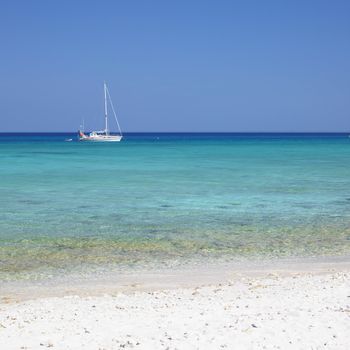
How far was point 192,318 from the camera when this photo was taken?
27.3ft

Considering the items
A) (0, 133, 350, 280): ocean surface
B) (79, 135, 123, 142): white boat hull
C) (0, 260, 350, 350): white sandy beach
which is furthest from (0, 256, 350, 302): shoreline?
(79, 135, 123, 142): white boat hull

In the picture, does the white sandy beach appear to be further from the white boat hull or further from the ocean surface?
the white boat hull

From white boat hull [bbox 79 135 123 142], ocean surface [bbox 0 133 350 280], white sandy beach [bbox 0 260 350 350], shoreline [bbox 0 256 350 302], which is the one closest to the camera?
white sandy beach [bbox 0 260 350 350]

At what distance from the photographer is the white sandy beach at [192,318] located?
7.32 metres

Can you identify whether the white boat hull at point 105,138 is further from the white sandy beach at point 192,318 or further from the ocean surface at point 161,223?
the white sandy beach at point 192,318

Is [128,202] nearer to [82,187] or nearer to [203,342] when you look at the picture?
[82,187]

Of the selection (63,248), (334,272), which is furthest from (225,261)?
(63,248)

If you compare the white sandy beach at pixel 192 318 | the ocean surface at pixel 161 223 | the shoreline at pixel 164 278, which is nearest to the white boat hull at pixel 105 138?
the ocean surface at pixel 161 223

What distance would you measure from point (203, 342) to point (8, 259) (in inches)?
275

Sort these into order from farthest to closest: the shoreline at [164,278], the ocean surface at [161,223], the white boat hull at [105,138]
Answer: the white boat hull at [105,138] < the ocean surface at [161,223] < the shoreline at [164,278]

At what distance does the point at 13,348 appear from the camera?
719cm

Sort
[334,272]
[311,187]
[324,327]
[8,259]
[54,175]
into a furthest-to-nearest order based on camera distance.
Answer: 1. [54,175]
2. [311,187]
3. [8,259]
4. [334,272]
5. [324,327]

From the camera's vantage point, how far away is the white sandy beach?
7316 mm

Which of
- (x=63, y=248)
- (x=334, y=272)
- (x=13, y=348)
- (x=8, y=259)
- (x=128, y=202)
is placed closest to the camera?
(x=13, y=348)
